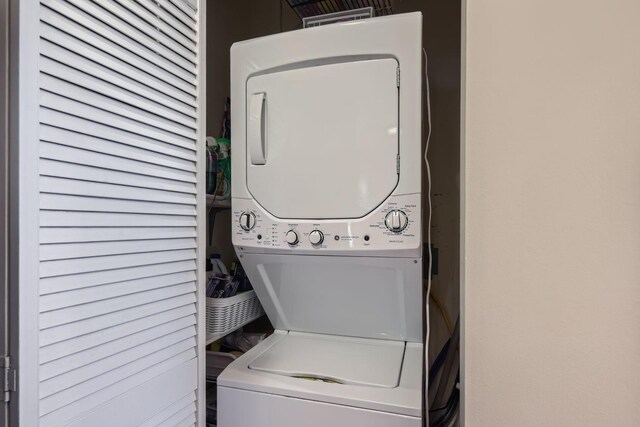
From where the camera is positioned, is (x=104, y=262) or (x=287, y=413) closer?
(x=104, y=262)

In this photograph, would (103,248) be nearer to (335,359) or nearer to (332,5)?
(335,359)

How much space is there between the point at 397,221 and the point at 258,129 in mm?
701

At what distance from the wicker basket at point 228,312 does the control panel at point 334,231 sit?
27 cm

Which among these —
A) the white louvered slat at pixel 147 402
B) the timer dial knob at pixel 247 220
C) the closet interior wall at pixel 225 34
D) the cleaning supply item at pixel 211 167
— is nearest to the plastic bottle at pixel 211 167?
the cleaning supply item at pixel 211 167

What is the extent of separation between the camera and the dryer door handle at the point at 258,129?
158 centimetres

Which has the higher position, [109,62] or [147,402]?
[109,62]

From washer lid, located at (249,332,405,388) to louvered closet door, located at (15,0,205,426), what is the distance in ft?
1.17

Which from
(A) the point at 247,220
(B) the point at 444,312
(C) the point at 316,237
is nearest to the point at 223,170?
(A) the point at 247,220

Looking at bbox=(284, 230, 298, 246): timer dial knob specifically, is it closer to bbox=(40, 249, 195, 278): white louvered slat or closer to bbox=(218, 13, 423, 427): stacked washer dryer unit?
bbox=(218, 13, 423, 427): stacked washer dryer unit
